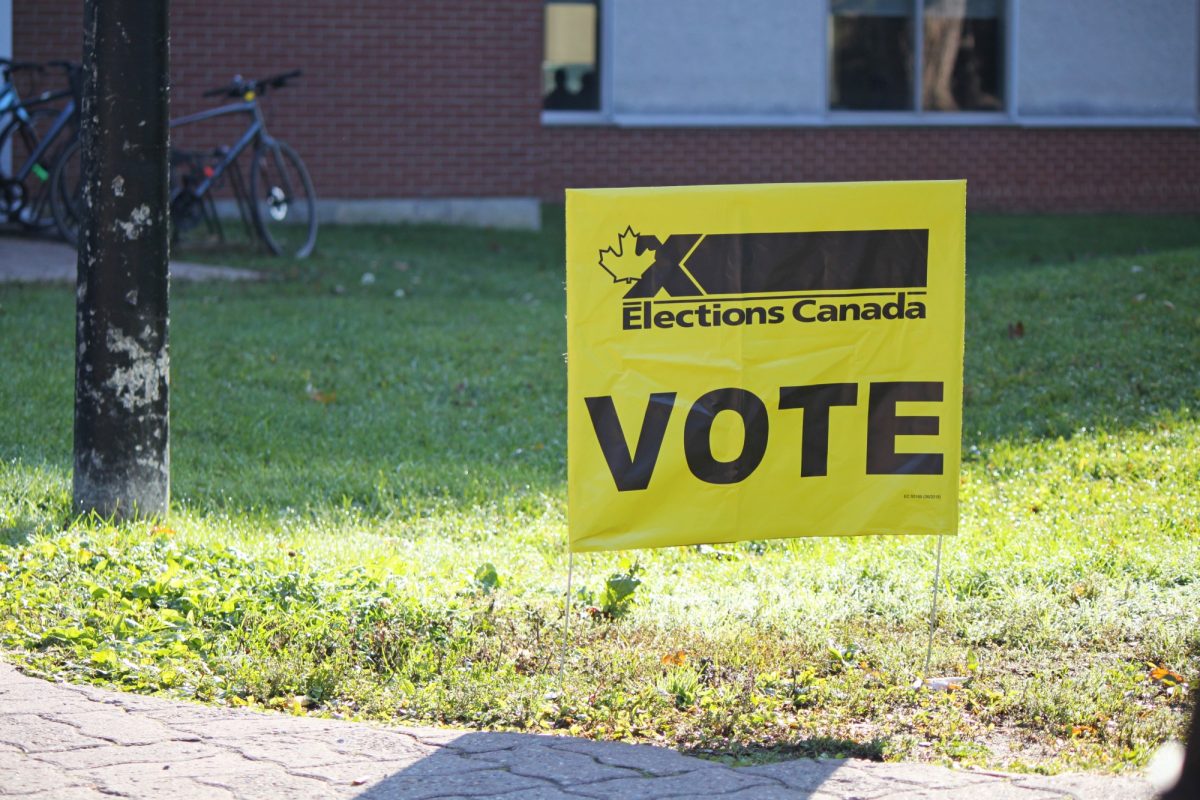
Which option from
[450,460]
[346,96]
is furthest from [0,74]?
[450,460]

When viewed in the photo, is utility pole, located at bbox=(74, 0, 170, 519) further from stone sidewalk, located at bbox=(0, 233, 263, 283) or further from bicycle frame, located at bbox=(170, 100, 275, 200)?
bicycle frame, located at bbox=(170, 100, 275, 200)

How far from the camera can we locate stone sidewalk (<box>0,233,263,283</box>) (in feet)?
36.3

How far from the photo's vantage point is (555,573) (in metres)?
5.43

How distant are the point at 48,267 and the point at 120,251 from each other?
6.63 metres

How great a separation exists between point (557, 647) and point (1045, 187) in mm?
16570

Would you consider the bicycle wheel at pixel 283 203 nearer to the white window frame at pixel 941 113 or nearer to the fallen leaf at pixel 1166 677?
the white window frame at pixel 941 113

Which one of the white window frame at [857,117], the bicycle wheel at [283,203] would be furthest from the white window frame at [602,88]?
the bicycle wheel at [283,203]

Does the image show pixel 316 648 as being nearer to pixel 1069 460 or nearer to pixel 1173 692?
pixel 1173 692

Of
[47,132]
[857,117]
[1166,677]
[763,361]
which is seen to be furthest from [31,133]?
[1166,677]

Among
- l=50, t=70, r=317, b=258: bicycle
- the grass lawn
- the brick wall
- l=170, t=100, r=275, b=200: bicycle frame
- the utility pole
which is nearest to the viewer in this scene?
the grass lawn

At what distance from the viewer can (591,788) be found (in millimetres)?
3461

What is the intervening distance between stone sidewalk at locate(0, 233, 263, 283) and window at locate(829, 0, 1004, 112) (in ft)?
32.9

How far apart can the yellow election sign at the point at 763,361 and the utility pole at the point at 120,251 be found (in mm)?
2011

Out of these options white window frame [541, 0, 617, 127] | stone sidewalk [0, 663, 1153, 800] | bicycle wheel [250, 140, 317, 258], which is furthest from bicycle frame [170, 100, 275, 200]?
stone sidewalk [0, 663, 1153, 800]
